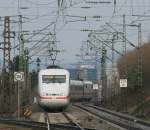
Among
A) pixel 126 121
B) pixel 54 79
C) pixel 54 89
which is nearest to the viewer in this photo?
pixel 126 121

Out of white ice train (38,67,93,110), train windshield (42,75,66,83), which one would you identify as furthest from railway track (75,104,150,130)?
train windshield (42,75,66,83)

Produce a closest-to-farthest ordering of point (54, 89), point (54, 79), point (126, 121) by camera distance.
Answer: point (126, 121) < point (54, 89) < point (54, 79)

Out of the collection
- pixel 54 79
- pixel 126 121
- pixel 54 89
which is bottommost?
pixel 126 121

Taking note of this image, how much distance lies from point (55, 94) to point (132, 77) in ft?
84.7

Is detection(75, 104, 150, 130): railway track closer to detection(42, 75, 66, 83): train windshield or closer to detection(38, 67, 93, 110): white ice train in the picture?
detection(38, 67, 93, 110): white ice train

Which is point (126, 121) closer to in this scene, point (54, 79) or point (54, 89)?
point (54, 89)

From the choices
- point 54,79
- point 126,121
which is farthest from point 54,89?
point 126,121

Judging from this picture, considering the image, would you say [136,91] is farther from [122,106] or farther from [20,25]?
[20,25]

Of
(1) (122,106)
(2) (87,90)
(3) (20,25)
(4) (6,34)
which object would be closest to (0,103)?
(4) (6,34)

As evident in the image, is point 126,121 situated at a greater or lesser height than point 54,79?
lesser

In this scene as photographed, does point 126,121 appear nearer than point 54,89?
Yes

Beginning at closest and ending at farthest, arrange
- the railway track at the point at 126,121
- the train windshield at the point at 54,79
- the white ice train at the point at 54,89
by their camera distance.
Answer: the railway track at the point at 126,121
the white ice train at the point at 54,89
the train windshield at the point at 54,79

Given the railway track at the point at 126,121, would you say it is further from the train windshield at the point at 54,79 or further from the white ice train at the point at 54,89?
the train windshield at the point at 54,79

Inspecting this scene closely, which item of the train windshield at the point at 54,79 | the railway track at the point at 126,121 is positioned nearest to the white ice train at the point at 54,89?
the train windshield at the point at 54,79
